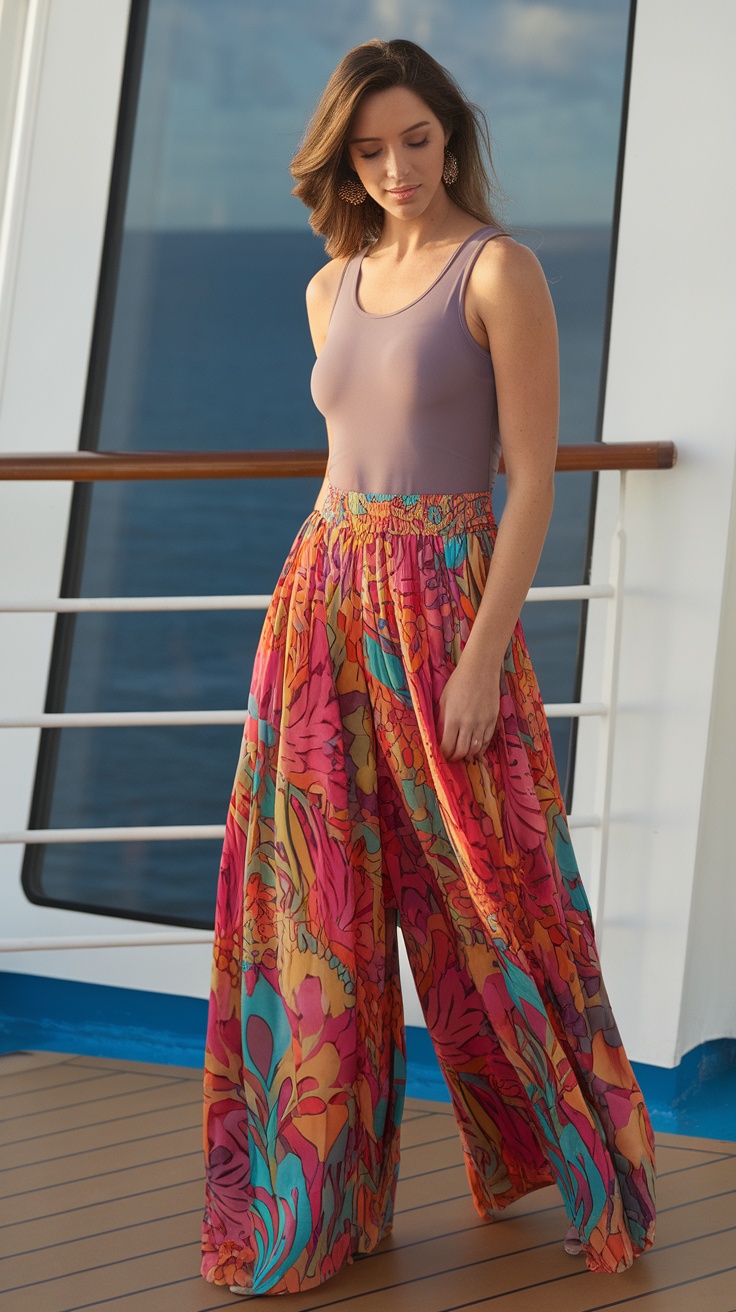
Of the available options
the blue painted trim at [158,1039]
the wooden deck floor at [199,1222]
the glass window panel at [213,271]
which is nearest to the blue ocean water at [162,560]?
the glass window panel at [213,271]

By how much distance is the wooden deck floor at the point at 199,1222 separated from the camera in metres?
1.69

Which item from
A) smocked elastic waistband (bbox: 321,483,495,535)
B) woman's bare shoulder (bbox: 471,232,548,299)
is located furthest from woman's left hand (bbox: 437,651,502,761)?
woman's bare shoulder (bbox: 471,232,548,299)

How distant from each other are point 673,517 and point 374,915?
97 cm

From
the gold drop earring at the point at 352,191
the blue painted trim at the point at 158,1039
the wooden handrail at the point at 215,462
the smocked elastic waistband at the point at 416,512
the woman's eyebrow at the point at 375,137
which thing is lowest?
the blue painted trim at the point at 158,1039

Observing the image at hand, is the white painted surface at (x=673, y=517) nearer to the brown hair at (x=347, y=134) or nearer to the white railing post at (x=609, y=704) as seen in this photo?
the white railing post at (x=609, y=704)

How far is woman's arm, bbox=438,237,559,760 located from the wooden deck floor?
2.33 ft

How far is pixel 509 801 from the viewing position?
1680 millimetres

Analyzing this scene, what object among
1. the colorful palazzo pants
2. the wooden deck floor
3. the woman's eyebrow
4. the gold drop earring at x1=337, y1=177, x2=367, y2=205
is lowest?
the wooden deck floor

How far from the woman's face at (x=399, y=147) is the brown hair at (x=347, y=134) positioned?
Result: 1 cm

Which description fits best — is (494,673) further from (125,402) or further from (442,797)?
(125,402)

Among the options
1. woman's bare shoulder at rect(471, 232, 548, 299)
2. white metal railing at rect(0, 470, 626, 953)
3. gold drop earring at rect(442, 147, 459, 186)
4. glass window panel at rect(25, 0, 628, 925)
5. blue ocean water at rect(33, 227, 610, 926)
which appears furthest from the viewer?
blue ocean water at rect(33, 227, 610, 926)

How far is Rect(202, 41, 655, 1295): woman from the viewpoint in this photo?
1.61 m

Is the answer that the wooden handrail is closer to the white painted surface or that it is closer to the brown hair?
the white painted surface

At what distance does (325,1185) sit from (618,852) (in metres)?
0.94
